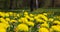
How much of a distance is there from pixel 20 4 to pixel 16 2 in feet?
2.82

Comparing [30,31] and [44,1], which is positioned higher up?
[30,31]

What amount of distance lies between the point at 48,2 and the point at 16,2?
5252mm

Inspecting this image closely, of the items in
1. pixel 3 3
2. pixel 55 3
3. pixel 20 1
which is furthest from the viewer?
pixel 55 3

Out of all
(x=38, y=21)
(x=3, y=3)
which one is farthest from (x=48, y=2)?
(x=38, y=21)

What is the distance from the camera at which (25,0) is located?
26.2 metres

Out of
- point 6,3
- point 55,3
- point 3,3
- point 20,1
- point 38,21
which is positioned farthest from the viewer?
point 55,3

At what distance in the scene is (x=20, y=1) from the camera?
2612 cm

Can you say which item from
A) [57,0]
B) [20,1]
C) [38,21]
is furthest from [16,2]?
[38,21]

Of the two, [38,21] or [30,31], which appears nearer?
[30,31]

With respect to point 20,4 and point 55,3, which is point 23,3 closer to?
point 20,4

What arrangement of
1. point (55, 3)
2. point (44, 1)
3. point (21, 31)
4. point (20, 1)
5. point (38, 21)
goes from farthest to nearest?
1. point (55, 3)
2. point (44, 1)
3. point (20, 1)
4. point (38, 21)
5. point (21, 31)

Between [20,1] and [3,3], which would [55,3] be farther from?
[3,3]

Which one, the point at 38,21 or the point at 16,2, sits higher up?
the point at 38,21

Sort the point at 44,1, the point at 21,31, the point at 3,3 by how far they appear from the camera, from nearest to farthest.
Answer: the point at 21,31
the point at 3,3
the point at 44,1
